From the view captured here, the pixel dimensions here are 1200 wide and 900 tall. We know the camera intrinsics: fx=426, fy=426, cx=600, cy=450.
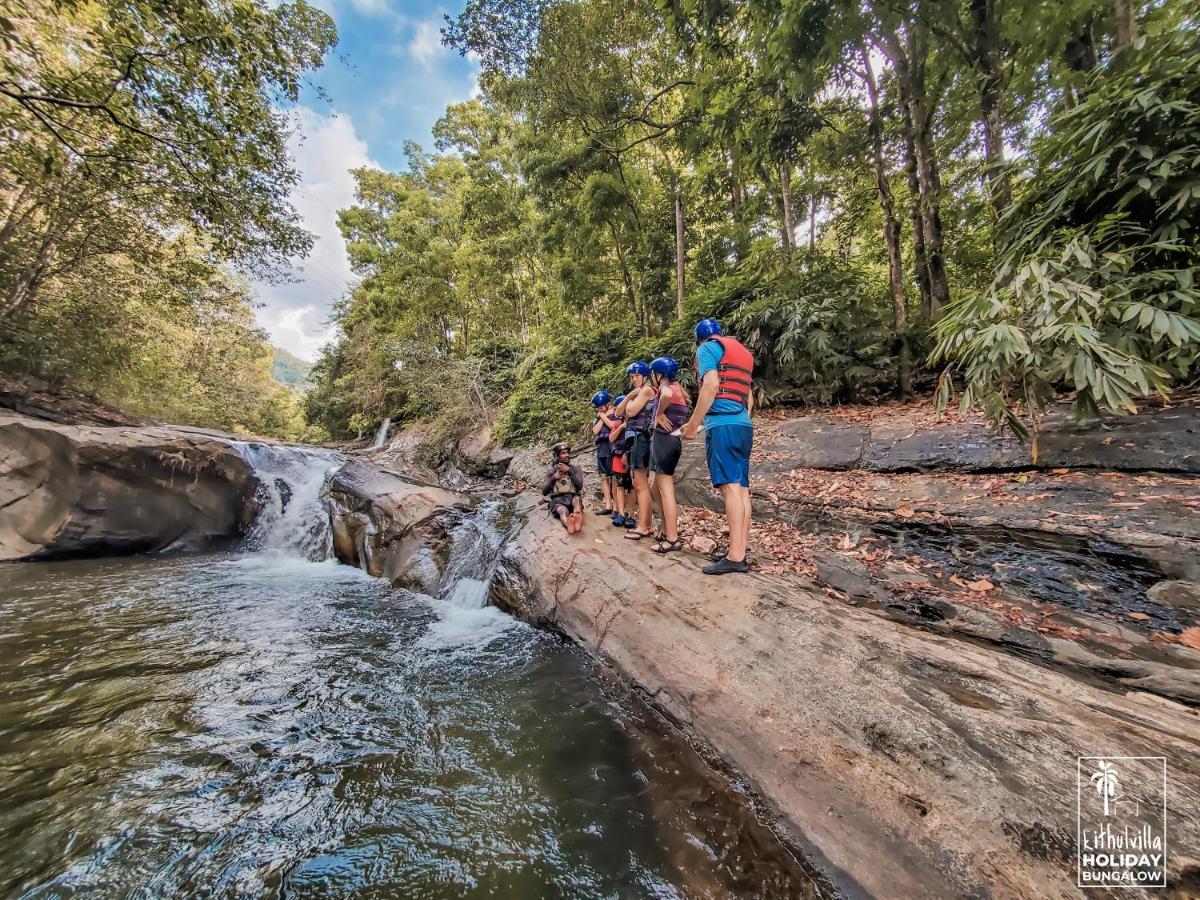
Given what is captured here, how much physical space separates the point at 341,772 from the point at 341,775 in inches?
1.2

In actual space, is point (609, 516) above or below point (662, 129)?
below

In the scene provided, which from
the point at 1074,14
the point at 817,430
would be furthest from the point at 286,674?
the point at 1074,14

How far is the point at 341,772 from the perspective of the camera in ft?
8.64

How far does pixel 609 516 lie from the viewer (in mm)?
6250

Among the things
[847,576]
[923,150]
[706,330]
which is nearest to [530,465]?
[706,330]

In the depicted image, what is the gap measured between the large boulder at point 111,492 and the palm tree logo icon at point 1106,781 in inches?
479

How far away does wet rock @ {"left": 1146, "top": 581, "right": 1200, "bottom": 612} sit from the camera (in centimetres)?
291

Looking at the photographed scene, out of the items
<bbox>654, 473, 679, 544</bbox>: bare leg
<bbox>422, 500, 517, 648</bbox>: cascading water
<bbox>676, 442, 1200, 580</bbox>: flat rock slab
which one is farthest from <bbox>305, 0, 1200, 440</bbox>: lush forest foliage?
<bbox>422, 500, 517, 648</bbox>: cascading water

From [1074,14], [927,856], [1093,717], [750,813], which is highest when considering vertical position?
[1074,14]

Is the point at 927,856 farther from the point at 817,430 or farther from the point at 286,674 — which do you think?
the point at 817,430

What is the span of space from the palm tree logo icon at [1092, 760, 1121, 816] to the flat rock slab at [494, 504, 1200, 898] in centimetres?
8

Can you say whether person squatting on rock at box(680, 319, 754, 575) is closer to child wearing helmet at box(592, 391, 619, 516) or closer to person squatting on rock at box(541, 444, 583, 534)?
child wearing helmet at box(592, 391, 619, 516)

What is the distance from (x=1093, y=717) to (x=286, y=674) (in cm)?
540

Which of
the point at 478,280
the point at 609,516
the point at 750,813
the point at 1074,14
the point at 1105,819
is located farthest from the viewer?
the point at 478,280
